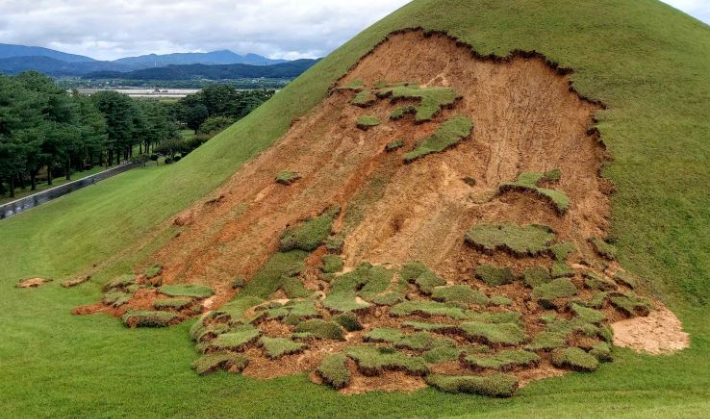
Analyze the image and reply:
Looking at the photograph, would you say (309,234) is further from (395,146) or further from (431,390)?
(431,390)

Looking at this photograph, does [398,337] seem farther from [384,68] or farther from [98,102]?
[98,102]

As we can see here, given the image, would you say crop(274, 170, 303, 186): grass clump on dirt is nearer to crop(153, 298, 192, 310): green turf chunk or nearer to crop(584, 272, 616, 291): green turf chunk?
crop(153, 298, 192, 310): green turf chunk

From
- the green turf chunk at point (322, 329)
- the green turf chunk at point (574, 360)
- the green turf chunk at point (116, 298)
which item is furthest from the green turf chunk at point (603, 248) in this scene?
the green turf chunk at point (116, 298)

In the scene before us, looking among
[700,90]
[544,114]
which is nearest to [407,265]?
[544,114]

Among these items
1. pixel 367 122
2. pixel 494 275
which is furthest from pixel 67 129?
pixel 494 275

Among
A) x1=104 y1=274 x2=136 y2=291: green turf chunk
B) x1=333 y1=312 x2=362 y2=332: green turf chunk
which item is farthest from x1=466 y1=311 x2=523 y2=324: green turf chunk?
x1=104 y1=274 x2=136 y2=291: green turf chunk
